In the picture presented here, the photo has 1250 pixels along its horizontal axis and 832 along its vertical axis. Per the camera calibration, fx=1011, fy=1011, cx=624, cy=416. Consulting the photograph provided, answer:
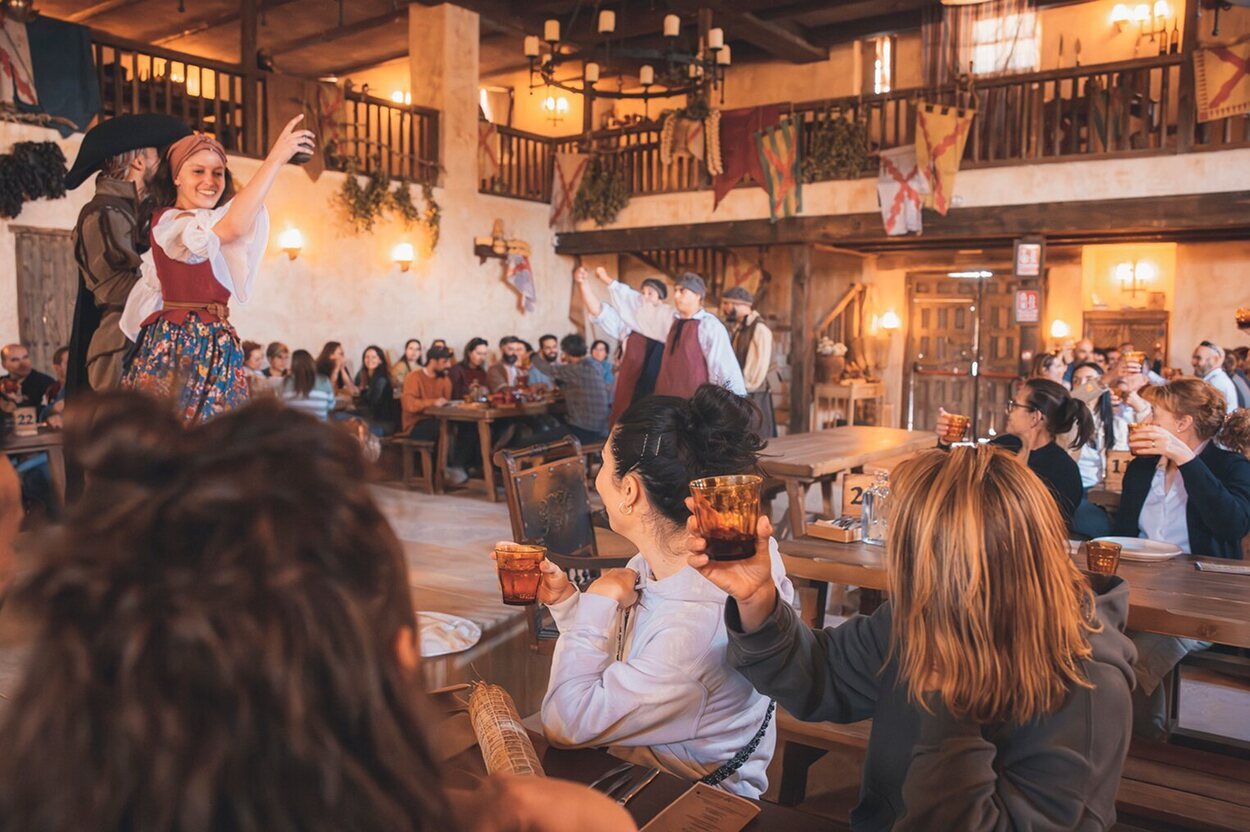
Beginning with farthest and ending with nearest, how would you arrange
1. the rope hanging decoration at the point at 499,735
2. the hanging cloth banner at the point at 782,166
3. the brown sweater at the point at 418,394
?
the hanging cloth banner at the point at 782,166 → the brown sweater at the point at 418,394 → the rope hanging decoration at the point at 499,735

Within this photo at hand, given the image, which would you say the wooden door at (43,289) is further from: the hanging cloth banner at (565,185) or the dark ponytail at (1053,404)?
the dark ponytail at (1053,404)

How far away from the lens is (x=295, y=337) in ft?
32.7

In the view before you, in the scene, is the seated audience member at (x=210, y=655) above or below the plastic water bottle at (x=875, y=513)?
above

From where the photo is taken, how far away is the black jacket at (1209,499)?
317 cm

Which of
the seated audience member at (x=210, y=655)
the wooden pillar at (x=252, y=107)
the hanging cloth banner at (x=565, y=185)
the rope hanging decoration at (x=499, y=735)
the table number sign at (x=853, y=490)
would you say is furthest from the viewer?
the hanging cloth banner at (x=565, y=185)

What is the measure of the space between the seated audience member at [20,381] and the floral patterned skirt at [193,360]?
4.07 meters

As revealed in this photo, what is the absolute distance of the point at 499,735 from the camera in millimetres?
1356

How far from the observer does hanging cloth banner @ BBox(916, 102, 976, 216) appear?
968cm

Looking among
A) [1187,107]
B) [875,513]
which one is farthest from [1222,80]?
[875,513]

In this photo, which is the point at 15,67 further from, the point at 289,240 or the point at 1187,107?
the point at 1187,107

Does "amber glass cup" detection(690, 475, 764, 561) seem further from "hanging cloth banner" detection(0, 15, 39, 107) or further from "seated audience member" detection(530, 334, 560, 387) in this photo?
"seated audience member" detection(530, 334, 560, 387)

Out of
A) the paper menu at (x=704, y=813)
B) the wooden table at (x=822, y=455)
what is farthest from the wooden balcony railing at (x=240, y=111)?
the paper menu at (x=704, y=813)

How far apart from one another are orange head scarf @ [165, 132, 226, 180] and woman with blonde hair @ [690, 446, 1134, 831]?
2.08 meters

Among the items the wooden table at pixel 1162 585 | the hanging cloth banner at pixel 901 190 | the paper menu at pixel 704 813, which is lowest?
the wooden table at pixel 1162 585
